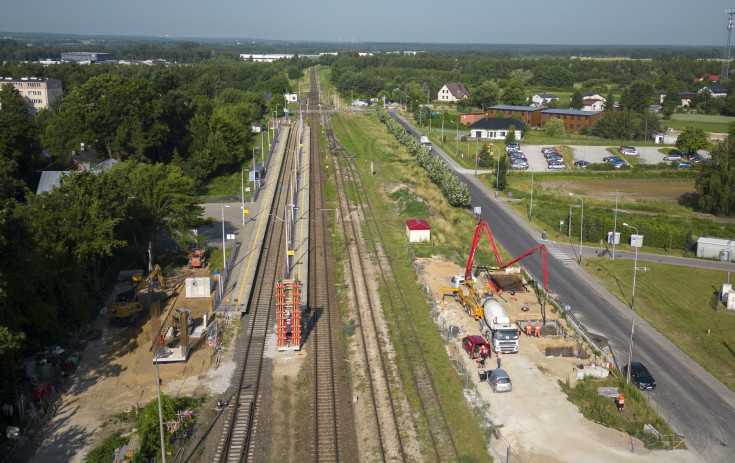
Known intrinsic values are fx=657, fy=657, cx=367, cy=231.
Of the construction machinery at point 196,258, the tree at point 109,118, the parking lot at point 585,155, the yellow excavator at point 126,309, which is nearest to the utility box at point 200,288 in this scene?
the yellow excavator at point 126,309

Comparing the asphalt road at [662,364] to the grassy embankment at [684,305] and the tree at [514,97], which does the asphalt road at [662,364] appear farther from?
the tree at [514,97]

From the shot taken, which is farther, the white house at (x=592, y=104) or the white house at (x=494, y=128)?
the white house at (x=592, y=104)

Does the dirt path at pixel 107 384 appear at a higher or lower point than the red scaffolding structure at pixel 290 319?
lower

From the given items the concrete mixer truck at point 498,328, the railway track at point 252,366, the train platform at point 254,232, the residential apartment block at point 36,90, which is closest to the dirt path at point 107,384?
the railway track at point 252,366

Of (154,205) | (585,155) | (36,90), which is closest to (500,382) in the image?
(154,205)

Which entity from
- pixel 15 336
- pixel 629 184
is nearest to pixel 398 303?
pixel 15 336

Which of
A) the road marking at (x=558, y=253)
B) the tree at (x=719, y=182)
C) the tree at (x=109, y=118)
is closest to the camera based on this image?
the road marking at (x=558, y=253)

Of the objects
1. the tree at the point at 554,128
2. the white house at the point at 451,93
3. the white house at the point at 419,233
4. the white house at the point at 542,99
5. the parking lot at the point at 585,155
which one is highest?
the white house at the point at 451,93

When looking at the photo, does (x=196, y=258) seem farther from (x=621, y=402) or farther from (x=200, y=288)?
(x=621, y=402)

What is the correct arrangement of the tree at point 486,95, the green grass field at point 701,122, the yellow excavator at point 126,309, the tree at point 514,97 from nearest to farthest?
the yellow excavator at point 126,309
the green grass field at point 701,122
the tree at point 486,95
the tree at point 514,97
